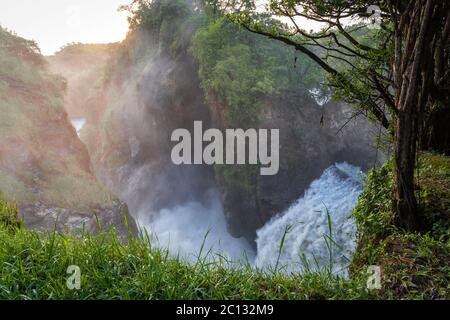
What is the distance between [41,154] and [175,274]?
17.8 metres

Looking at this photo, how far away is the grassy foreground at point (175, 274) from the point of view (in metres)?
2.87

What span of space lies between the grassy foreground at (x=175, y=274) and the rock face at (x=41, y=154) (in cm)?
1222

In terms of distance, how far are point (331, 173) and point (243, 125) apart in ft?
17.9

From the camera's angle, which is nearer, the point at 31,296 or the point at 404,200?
the point at 31,296

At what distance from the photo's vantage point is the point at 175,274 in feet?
9.93

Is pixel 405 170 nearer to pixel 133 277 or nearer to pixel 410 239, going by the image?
pixel 410 239

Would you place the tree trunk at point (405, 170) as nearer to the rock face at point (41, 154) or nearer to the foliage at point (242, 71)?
the rock face at point (41, 154)

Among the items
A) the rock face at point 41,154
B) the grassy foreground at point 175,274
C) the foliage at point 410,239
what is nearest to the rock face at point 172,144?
the rock face at point 41,154

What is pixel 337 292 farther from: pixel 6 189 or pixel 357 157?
pixel 357 157

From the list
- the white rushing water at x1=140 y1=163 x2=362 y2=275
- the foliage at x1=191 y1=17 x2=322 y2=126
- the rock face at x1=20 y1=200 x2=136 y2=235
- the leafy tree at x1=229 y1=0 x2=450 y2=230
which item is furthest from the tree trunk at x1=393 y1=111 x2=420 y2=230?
the foliage at x1=191 y1=17 x2=322 y2=126

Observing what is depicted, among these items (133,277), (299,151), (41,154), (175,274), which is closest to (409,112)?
(175,274)

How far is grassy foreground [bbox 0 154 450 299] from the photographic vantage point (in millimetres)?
2867

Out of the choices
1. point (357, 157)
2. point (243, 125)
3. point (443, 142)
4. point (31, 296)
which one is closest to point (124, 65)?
point (243, 125)

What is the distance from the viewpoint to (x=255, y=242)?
22.0 metres
